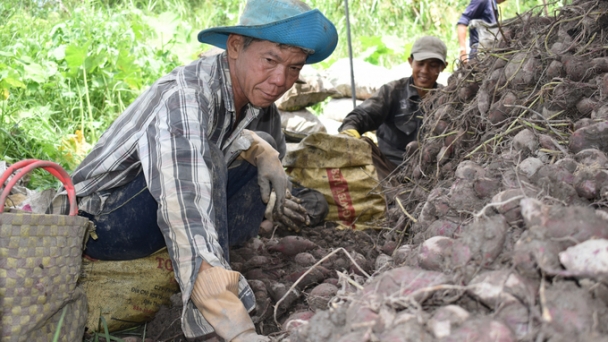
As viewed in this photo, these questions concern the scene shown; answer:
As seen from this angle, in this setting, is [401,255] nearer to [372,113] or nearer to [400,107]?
[372,113]

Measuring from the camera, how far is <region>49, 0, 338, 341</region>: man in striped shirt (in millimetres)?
1727

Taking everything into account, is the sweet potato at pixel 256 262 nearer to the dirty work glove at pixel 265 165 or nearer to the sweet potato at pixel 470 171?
the dirty work glove at pixel 265 165

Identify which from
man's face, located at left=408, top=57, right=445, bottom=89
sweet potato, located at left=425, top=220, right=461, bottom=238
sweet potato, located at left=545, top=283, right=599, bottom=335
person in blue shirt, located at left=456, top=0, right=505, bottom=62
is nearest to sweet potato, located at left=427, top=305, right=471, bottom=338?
sweet potato, located at left=545, top=283, right=599, bottom=335

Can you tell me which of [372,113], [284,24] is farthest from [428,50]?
[284,24]

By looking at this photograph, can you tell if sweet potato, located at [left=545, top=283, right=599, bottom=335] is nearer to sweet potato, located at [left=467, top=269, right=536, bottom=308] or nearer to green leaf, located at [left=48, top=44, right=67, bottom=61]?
sweet potato, located at [left=467, top=269, right=536, bottom=308]

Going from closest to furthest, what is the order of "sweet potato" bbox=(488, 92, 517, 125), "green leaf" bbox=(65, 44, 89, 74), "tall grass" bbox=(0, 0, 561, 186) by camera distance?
"sweet potato" bbox=(488, 92, 517, 125) → "tall grass" bbox=(0, 0, 561, 186) → "green leaf" bbox=(65, 44, 89, 74)

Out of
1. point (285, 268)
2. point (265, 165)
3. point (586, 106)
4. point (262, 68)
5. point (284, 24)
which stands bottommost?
point (285, 268)

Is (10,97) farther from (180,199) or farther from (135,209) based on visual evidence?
(180,199)

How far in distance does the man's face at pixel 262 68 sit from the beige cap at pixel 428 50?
2.18 m

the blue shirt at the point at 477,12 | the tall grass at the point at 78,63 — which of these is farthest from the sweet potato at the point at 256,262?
the blue shirt at the point at 477,12

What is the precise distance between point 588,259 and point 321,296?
101 centimetres

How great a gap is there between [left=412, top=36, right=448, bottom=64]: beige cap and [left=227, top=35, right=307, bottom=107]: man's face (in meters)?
2.18

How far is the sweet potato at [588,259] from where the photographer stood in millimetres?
1134

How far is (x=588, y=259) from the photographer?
1157 mm
